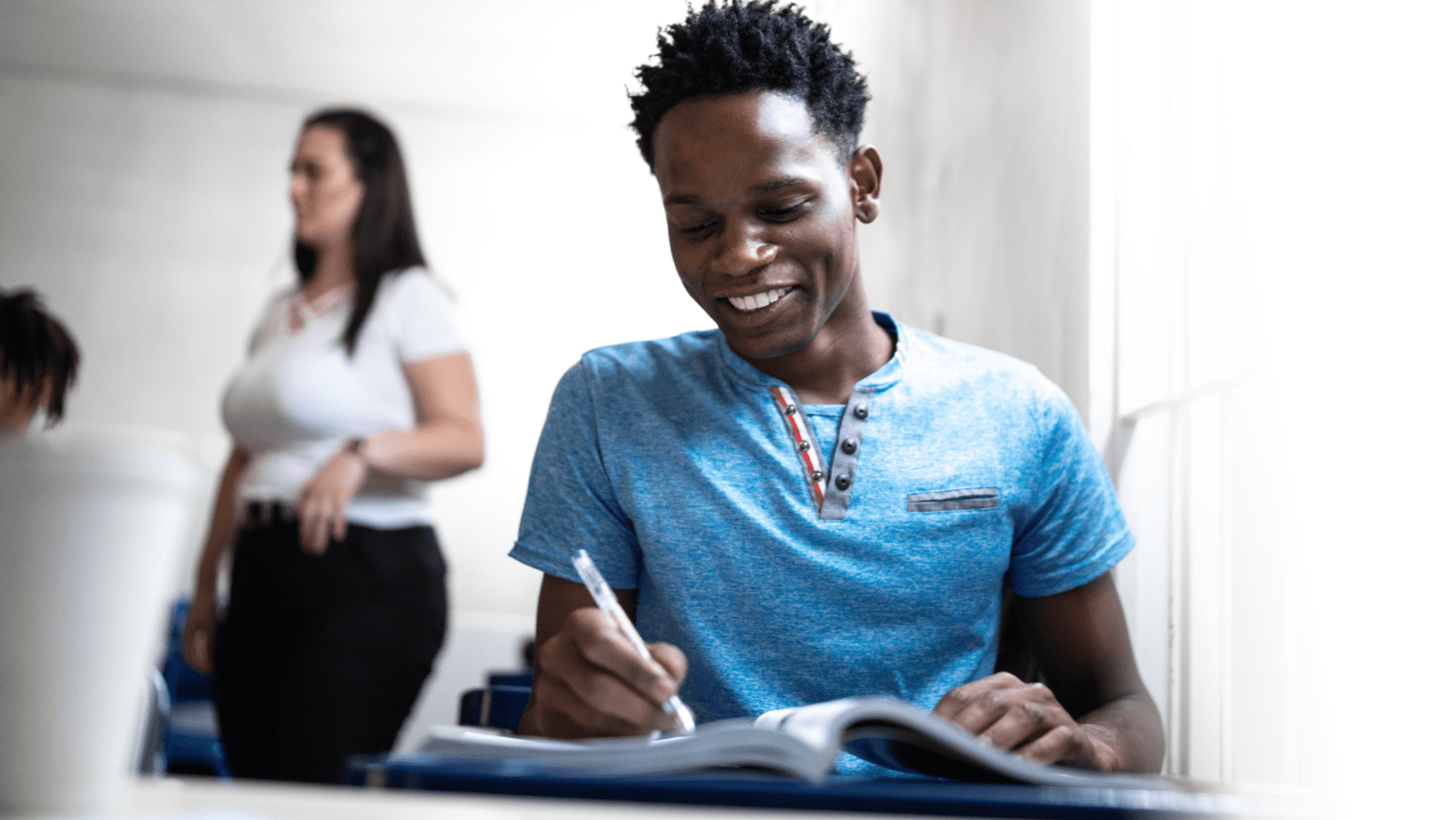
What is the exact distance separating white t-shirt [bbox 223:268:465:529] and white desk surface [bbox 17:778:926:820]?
1.28m

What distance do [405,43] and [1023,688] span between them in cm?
303

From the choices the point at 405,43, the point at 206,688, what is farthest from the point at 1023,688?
the point at 405,43

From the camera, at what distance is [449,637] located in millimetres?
2961

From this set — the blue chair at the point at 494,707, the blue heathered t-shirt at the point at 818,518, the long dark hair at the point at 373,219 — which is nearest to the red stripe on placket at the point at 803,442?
the blue heathered t-shirt at the point at 818,518

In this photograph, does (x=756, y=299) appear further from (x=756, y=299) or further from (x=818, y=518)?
(x=818, y=518)

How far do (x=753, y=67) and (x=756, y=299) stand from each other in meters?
0.21

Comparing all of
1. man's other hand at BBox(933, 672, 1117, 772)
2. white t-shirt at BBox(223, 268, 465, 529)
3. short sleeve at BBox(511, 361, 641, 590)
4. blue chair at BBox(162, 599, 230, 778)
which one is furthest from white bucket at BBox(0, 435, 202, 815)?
blue chair at BBox(162, 599, 230, 778)

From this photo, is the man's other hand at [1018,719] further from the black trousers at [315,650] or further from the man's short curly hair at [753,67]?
the black trousers at [315,650]

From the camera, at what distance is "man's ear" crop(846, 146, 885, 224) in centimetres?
102

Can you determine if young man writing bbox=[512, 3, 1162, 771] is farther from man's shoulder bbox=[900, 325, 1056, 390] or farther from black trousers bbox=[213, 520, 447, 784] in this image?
black trousers bbox=[213, 520, 447, 784]

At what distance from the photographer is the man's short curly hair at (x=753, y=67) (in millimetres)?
934

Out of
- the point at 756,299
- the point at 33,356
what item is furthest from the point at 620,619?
the point at 33,356

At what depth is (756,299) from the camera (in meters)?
0.90

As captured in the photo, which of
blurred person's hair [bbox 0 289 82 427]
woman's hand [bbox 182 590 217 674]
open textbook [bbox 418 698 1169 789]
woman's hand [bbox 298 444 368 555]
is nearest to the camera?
open textbook [bbox 418 698 1169 789]
